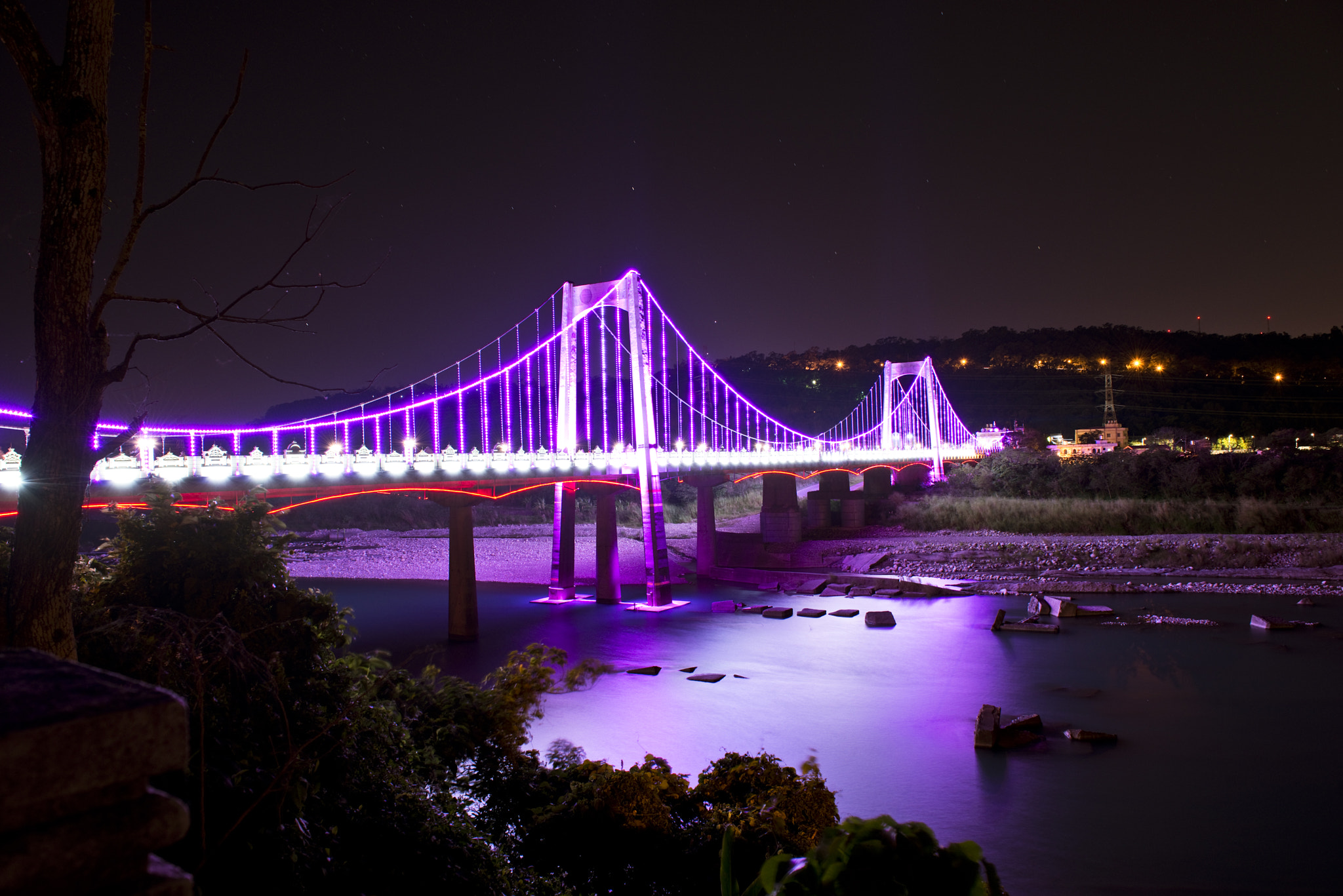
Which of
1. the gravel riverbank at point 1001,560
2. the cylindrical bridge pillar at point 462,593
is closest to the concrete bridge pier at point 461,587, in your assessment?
the cylindrical bridge pillar at point 462,593

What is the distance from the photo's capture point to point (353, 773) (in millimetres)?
5949

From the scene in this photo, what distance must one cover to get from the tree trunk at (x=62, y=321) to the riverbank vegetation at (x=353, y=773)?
0.42 meters

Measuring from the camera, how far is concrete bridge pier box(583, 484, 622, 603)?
31000 mm

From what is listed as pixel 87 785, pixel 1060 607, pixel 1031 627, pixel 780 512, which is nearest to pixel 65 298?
pixel 87 785

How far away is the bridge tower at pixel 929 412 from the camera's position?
5962 centimetres

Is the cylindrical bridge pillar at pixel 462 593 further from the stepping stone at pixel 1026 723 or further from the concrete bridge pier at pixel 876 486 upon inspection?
the concrete bridge pier at pixel 876 486

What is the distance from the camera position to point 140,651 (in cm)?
495

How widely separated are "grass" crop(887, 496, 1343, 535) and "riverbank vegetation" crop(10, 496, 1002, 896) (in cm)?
3728

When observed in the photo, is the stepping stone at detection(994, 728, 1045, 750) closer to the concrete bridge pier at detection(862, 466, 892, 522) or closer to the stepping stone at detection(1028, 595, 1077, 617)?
the stepping stone at detection(1028, 595, 1077, 617)

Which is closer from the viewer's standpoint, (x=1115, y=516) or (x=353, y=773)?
(x=353, y=773)

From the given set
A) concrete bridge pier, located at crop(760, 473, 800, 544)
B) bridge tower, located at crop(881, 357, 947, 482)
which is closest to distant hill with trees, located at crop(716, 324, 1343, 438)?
bridge tower, located at crop(881, 357, 947, 482)

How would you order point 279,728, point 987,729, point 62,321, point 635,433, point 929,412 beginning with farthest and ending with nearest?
point 929,412
point 635,433
point 987,729
point 279,728
point 62,321

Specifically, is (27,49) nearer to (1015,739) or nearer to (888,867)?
(888,867)

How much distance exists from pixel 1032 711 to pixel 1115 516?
28770mm
